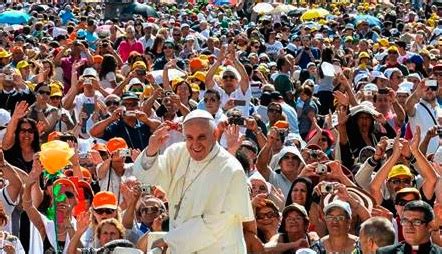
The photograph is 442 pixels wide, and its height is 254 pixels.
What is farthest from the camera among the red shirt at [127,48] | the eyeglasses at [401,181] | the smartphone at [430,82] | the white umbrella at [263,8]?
the white umbrella at [263,8]

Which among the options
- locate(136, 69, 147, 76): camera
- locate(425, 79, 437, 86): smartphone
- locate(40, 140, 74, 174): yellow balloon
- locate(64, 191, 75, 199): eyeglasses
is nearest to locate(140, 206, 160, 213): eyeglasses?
locate(64, 191, 75, 199): eyeglasses

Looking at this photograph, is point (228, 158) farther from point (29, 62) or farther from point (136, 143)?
point (29, 62)

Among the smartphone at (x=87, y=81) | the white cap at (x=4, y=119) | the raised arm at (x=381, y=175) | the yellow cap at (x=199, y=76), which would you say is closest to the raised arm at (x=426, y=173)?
the raised arm at (x=381, y=175)

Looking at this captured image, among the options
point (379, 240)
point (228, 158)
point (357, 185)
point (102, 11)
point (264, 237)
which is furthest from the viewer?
point (102, 11)

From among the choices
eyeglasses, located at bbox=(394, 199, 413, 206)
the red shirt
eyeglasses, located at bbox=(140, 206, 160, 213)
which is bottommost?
the red shirt

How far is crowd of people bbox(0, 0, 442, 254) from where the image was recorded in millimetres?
7086

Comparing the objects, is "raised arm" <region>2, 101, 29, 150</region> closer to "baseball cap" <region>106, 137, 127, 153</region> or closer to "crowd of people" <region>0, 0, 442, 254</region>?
"crowd of people" <region>0, 0, 442, 254</region>

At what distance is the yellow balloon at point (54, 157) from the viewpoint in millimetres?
9719

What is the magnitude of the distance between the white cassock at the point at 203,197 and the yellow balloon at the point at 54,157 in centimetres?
271

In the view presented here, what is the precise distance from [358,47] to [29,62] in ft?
19.4

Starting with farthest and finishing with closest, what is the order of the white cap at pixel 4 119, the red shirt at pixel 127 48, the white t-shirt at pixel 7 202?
the red shirt at pixel 127 48
the white cap at pixel 4 119
the white t-shirt at pixel 7 202

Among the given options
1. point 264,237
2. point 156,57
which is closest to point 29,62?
point 156,57

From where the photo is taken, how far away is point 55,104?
45.1 feet

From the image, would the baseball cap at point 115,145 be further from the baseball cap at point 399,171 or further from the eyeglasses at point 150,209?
the baseball cap at point 399,171
